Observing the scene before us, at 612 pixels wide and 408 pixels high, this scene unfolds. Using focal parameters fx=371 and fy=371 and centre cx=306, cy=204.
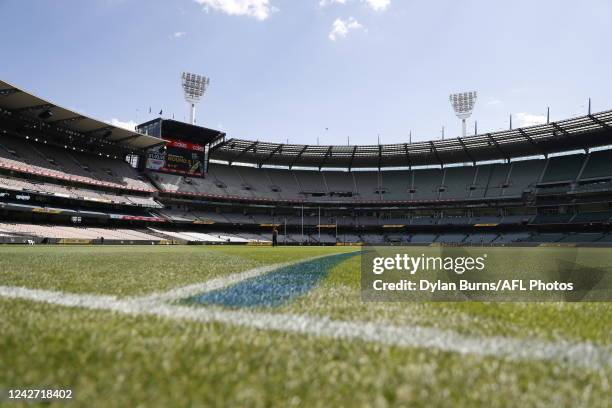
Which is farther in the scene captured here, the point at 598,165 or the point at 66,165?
the point at 598,165

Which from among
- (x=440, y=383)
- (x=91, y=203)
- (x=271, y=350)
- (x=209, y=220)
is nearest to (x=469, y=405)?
(x=440, y=383)

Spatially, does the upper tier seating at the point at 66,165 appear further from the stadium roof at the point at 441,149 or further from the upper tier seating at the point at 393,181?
the stadium roof at the point at 441,149

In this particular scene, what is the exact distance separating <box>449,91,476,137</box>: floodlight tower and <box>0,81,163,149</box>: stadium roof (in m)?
47.8

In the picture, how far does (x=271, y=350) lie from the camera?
1.65 m

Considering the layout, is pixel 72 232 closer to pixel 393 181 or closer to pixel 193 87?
pixel 193 87

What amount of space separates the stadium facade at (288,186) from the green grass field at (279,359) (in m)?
35.7

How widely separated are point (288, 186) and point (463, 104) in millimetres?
32495

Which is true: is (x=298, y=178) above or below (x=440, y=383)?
above

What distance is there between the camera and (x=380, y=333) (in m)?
2.01

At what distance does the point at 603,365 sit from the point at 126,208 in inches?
2033

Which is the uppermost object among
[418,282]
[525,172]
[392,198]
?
[525,172]

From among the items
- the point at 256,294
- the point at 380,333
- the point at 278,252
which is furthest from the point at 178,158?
the point at 380,333

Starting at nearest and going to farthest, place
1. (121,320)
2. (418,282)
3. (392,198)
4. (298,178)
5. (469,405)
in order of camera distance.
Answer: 1. (469,405)
2. (121,320)
3. (418,282)
4. (392,198)
5. (298,178)

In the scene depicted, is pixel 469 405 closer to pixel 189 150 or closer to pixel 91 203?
pixel 91 203
